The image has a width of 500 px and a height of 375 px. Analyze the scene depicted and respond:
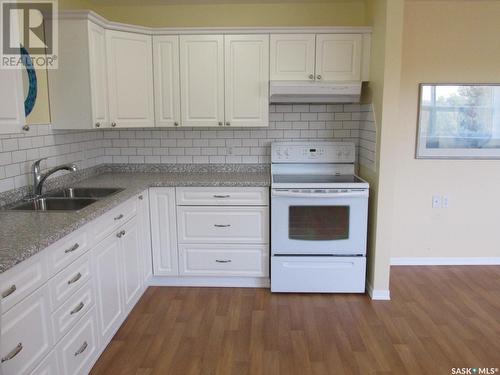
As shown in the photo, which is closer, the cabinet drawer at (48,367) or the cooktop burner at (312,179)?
the cabinet drawer at (48,367)

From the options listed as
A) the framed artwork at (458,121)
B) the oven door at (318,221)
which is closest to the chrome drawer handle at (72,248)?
the oven door at (318,221)

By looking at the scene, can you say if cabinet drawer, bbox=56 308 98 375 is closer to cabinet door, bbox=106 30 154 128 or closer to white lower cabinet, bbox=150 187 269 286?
white lower cabinet, bbox=150 187 269 286

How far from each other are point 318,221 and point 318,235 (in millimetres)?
114

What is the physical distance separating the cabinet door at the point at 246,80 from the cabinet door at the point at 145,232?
975 millimetres

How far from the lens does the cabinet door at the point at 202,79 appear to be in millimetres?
3340

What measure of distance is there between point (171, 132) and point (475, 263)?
3164 millimetres

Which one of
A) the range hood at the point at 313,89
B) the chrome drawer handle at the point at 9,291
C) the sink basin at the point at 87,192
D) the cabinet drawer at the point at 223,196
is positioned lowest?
the chrome drawer handle at the point at 9,291

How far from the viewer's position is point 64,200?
2688 mm

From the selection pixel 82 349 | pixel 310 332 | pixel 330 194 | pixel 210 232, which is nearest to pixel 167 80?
pixel 210 232

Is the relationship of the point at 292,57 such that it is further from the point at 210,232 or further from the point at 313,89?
the point at 210,232

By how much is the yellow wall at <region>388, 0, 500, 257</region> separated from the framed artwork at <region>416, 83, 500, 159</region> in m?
0.07

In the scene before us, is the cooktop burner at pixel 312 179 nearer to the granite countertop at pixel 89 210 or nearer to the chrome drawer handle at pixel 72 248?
the granite countertop at pixel 89 210

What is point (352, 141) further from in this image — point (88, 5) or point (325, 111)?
point (88, 5)

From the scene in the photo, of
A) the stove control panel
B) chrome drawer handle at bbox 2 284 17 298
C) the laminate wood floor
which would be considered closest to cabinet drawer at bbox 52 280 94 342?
chrome drawer handle at bbox 2 284 17 298
